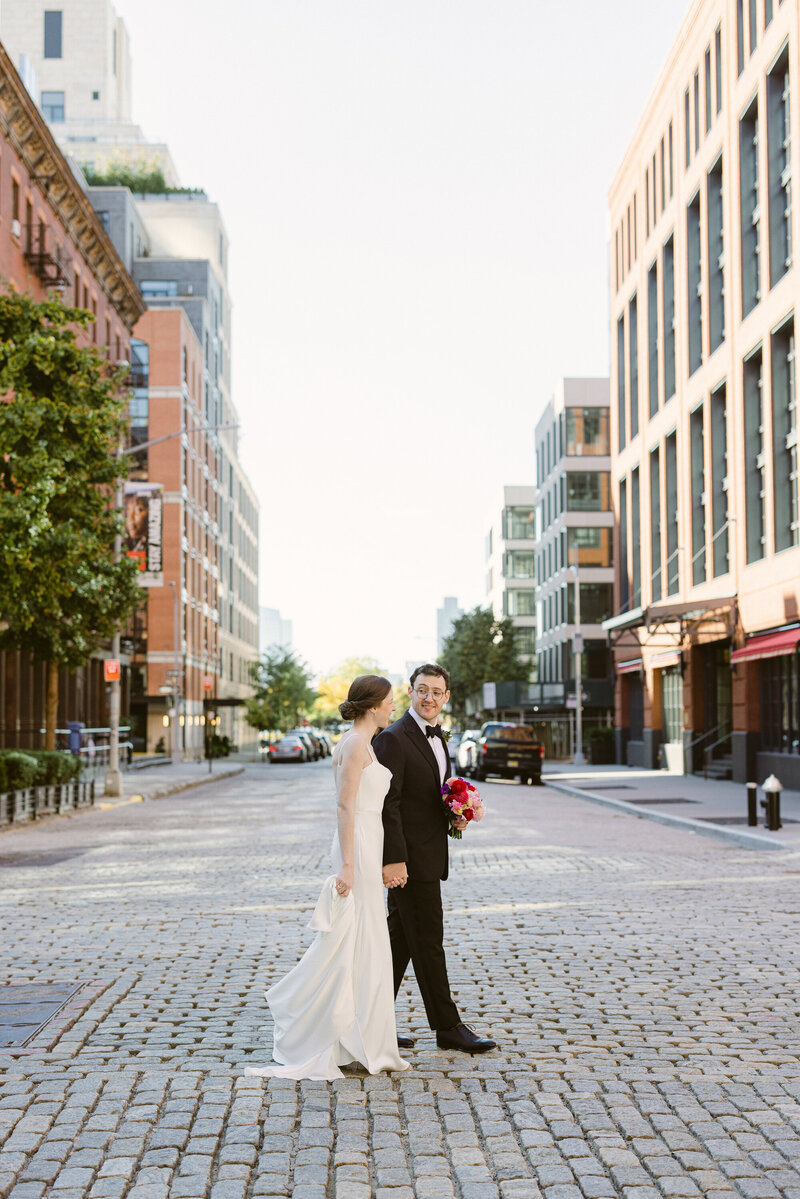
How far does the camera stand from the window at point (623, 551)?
172 ft

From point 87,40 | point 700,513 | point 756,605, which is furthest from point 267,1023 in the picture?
point 87,40

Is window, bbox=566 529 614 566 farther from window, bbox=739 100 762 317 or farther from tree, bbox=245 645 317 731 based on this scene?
window, bbox=739 100 762 317

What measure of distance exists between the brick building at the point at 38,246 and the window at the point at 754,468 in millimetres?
16376

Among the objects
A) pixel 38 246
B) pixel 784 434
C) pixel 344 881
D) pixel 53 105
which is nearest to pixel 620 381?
pixel 784 434

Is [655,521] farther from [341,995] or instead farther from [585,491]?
[341,995]

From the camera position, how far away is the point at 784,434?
105ft

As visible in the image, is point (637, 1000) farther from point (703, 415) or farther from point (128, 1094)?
point (703, 415)

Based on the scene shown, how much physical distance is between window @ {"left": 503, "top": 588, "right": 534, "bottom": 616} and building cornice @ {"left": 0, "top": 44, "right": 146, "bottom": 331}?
5386 cm

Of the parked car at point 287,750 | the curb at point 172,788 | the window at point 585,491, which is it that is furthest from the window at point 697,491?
the window at point 585,491

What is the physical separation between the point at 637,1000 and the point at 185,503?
66.6 m

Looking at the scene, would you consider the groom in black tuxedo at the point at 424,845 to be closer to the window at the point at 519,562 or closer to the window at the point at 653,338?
the window at the point at 653,338

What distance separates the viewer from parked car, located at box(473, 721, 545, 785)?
39250mm

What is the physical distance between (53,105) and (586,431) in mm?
57749

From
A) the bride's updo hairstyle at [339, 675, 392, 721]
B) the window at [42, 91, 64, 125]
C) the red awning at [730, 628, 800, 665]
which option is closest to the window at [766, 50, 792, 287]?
the red awning at [730, 628, 800, 665]
